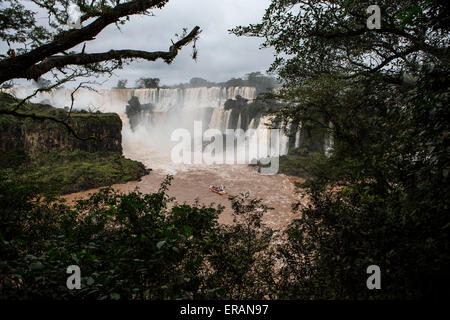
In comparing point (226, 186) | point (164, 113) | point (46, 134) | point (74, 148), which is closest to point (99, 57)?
point (226, 186)

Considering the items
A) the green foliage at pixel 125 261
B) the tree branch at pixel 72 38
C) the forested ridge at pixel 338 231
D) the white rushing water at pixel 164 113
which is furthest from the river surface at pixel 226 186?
the tree branch at pixel 72 38

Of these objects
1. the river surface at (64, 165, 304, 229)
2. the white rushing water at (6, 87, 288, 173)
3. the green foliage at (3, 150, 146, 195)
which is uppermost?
the white rushing water at (6, 87, 288, 173)

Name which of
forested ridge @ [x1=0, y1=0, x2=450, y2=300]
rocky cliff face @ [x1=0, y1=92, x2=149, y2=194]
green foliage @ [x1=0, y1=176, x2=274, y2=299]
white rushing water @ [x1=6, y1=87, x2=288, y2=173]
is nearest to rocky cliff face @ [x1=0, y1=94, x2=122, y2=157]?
rocky cliff face @ [x1=0, y1=92, x2=149, y2=194]

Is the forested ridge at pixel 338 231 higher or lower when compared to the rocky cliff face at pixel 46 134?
lower

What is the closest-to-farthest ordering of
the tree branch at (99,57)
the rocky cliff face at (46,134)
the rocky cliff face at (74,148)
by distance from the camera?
the tree branch at (99,57)
the rocky cliff face at (74,148)
the rocky cliff face at (46,134)

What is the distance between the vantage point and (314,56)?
20.1 ft

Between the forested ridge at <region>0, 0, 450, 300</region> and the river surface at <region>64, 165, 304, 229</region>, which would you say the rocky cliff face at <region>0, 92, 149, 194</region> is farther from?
the forested ridge at <region>0, 0, 450, 300</region>

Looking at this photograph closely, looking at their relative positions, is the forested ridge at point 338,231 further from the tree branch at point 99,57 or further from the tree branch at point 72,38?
the tree branch at point 72,38

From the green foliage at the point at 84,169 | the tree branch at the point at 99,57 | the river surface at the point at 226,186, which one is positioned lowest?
the river surface at the point at 226,186

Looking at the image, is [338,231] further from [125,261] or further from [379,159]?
[125,261]

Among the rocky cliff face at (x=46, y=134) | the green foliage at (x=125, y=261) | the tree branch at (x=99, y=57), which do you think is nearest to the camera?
the green foliage at (x=125, y=261)

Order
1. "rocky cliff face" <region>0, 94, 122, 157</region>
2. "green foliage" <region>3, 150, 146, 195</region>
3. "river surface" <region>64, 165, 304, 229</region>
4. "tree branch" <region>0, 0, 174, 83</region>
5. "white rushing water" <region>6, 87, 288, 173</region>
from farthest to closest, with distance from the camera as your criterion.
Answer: "white rushing water" <region>6, 87, 288, 173</region>, "rocky cliff face" <region>0, 94, 122, 157</region>, "green foliage" <region>3, 150, 146, 195</region>, "river surface" <region>64, 165, 304, 229</region>, "tree branch" <region>0, 0, 174, 83</region>

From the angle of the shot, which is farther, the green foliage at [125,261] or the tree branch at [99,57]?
the tree branch at [99,57]
